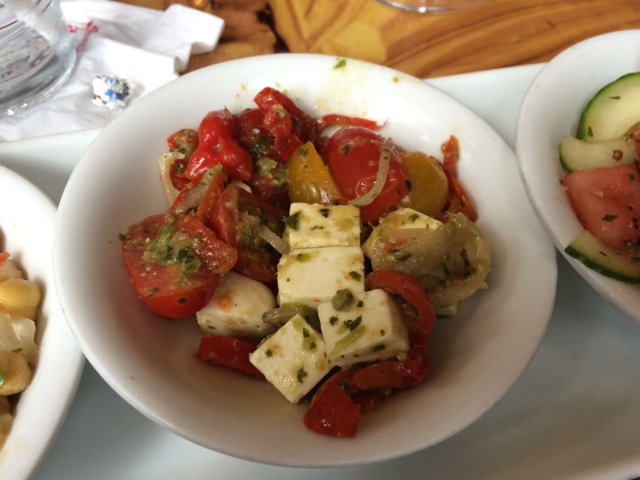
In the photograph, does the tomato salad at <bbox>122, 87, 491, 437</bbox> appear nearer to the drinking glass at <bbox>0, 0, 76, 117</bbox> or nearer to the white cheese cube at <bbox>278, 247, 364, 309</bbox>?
the white cheese cube at <bbox>278, 247, 364, 309</bbox>

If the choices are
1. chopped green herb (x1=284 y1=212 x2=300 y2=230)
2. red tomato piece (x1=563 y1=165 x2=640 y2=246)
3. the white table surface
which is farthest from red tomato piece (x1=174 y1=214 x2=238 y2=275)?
red tomato piece (x1=563 y1=165 x2=640 y2=246)

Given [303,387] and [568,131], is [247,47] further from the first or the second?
[303,387]

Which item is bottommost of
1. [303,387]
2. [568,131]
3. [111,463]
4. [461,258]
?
[111,463]

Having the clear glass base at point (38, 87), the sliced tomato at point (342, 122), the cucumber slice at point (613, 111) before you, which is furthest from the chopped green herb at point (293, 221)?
the clear glass base at point (38, 87)

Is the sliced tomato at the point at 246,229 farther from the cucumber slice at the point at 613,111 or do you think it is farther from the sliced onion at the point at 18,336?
the cucumber slice at the point at 613,111

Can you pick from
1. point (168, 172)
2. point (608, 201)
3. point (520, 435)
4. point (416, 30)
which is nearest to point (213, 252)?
point (168, 172)

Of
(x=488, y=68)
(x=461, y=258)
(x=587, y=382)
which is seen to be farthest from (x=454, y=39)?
(x=587, y=382)

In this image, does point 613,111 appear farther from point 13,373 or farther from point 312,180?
point 13,373
